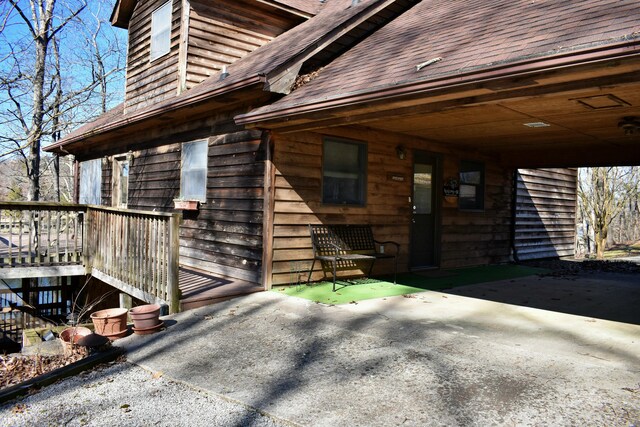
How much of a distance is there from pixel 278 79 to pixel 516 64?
11.3 ft

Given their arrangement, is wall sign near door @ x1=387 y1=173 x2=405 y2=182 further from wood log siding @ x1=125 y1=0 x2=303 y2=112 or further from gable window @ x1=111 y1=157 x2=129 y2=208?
gable window @ x1=111 y1=157 x2=129 y2=208

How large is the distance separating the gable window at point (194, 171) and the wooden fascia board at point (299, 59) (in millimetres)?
2046

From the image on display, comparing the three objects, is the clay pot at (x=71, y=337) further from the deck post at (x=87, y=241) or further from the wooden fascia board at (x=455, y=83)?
the deck post at (x=87, y=241)

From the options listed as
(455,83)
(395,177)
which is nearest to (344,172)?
(395,177)

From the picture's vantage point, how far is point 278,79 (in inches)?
244

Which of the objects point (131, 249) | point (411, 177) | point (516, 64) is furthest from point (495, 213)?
point (131, 249)

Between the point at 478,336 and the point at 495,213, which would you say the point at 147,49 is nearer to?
the point at 495,213

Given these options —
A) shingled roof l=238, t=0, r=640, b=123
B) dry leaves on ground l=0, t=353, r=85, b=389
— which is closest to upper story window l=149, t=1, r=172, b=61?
shingled roof l=238, t=0, r=640, b=123

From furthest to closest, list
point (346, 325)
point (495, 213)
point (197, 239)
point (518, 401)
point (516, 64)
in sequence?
point (495, 213)
point (197, 239)
point (346, 325)
point (516, 64)
point (518, 401)

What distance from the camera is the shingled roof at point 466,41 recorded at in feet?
12.0

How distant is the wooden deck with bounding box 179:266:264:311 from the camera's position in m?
Result: 5.40

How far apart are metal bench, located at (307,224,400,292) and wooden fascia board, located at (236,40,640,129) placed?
1.88 metres

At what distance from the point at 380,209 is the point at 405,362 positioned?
4201 mm

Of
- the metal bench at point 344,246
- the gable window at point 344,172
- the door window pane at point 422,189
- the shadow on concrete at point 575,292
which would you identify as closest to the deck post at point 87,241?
the metal bench at point 344,246
